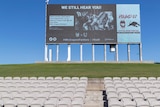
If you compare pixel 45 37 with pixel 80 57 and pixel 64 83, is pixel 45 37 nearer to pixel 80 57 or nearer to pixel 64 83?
pixel 80 57

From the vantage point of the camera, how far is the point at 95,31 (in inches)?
1523

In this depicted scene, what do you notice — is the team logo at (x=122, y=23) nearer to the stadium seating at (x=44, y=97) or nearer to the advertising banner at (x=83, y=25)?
the advertising banner at (x=83, y=25)

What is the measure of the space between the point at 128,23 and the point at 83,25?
19.1 ft

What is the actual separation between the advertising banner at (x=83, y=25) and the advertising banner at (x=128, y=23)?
2.16ft

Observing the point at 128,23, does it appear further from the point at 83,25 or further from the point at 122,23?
the point at 83,25

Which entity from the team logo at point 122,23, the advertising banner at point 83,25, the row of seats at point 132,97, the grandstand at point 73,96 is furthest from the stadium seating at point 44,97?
the team logo at point 122,23

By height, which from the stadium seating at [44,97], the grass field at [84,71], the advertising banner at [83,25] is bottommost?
the grass field at [84,71]

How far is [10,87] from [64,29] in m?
22.6

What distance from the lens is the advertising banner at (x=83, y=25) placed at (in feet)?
127

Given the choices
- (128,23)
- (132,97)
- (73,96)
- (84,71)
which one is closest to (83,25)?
(128,23)

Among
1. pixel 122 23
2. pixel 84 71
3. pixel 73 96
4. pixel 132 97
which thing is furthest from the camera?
pixel 122 23

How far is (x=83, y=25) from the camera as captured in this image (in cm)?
3894

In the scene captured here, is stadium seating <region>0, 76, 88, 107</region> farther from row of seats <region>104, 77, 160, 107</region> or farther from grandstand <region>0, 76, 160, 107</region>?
row of seats <region>104, 77, 160, 107</region>

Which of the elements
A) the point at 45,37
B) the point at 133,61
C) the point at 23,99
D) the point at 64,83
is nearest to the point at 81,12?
the point at 45,37
